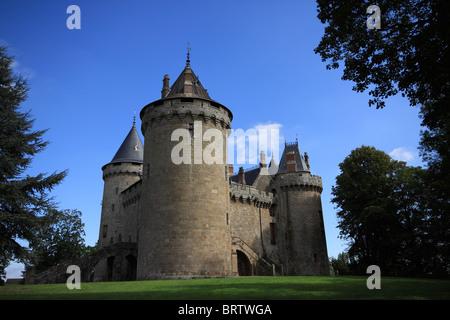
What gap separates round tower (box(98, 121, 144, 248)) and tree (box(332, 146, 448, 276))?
71.0 feet

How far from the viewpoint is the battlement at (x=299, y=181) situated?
38.3 m

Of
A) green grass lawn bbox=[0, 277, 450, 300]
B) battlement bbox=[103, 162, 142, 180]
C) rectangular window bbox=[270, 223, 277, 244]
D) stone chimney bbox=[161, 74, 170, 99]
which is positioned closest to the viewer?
green grass lawn bbox=[0, 277, 450, 300]

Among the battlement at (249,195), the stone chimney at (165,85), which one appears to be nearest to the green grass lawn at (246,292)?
the battlement at (249,195)

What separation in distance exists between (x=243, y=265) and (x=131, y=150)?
18417 mm

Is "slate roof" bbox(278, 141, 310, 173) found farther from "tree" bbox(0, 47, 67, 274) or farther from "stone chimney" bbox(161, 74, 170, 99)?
"tree" bbox(0, 47, 67, 274)

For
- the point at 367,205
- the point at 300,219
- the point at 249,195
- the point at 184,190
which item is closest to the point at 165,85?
the point at 249,195

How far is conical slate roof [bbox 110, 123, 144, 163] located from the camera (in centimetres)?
3912

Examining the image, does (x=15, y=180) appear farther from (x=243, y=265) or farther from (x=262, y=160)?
(x=262, y=160)

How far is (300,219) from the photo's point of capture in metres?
37.3

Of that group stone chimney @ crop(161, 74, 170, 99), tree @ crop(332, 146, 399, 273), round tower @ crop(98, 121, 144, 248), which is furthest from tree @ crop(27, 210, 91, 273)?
tree @ crop(332, 146, 399, 273)

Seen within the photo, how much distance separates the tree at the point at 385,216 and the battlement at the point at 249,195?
7114 millimetres
